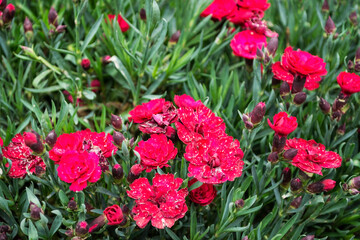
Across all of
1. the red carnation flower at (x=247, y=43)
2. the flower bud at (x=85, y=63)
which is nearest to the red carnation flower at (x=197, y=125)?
the red carnation flower at (x=247, y=43)

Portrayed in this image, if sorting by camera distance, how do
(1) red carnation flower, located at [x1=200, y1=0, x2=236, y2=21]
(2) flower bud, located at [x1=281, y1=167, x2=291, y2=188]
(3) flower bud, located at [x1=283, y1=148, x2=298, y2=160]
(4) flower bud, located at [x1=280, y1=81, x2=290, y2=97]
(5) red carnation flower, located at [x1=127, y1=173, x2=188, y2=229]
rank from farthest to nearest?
(1) red carnation flower, located at [x1=200, y1=0, x2=236, y2=21], (4) flower bud, located at [x1=280, y1=81, x2=290, y2=97], (2) flower bud, located at [x1=281, y1=167, x2=291, y2=188], (3) flower bud, located at [x1=283, y1=148, x2=298, y2=160], (5) red carnation flower, located at [x1=127, y1=173, x2=188, y2=229]

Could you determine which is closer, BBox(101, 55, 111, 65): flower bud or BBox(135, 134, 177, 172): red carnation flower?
BBox(135, 134, 177, 172): red carnation flower

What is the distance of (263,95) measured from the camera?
1765mm

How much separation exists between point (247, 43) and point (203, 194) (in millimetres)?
833

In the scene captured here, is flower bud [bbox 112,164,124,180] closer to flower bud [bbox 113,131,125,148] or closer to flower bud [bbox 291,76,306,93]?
flower bud [bbox 113,131,125,148]

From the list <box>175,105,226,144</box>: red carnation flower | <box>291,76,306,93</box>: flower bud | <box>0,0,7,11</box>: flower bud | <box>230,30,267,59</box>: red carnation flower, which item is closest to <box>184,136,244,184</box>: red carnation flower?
<box>175,105,226,144</box>: red carnation flower

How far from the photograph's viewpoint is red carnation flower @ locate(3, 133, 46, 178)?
49.7 inches

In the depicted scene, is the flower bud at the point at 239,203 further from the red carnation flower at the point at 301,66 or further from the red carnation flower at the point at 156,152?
the red carnation flower at the point at 301,66

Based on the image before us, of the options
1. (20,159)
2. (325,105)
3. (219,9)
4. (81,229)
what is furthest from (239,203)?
(219,9)

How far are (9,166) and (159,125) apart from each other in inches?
20.5

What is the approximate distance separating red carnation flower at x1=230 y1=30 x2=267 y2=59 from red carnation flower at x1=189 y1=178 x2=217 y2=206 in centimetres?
75

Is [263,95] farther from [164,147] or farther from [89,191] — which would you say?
[89,191]

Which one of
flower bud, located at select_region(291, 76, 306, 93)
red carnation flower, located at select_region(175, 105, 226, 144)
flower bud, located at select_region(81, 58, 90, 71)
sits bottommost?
flower bud, located at select_region(81, 58, 90, 71)

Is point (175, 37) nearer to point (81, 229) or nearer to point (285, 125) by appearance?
point (285, 125)
